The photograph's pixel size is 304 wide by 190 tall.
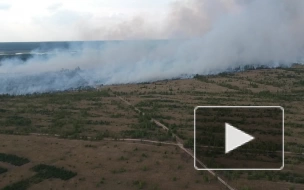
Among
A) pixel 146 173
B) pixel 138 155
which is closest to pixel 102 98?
pixel 138 155

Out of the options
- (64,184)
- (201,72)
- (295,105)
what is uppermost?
(201,72)

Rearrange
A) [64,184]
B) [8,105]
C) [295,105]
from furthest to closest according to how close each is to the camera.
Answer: [8,105], [295,105], [64,184]

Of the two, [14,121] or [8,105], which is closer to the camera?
[14,121]

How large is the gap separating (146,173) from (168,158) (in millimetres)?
3791

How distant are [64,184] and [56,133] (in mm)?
15128

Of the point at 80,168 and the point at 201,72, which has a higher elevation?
the point at 201,72

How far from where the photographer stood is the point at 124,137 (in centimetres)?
4003

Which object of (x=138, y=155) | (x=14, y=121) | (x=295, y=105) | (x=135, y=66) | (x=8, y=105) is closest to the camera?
(x=138, y=155)

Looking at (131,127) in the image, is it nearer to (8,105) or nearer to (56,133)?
(56,133)

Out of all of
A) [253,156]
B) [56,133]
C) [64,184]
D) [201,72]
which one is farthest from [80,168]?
[201,72]

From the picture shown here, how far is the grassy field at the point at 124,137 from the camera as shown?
28453 millimetres

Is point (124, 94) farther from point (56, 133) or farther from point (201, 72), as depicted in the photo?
point (201, 72)

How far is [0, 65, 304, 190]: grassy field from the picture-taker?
2845cm

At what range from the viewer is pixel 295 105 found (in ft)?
176
